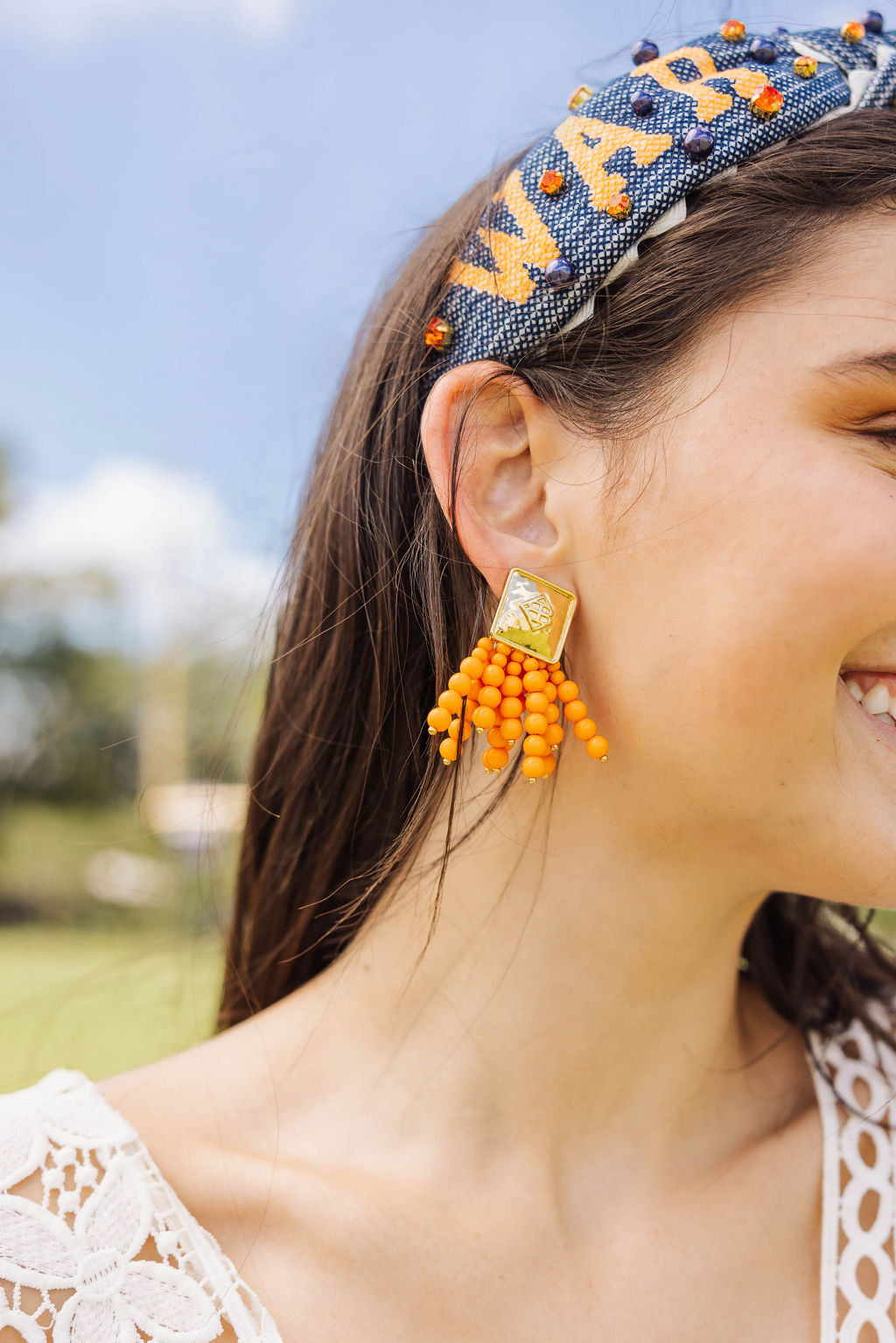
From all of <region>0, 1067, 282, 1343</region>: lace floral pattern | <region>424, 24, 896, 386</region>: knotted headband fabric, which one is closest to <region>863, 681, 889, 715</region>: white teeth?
<region>424, 24, 896, 386</region>: knotted headband fabric

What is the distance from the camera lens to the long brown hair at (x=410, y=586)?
1432mm

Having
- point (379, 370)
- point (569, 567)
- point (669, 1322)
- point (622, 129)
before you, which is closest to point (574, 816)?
point (569, 567)

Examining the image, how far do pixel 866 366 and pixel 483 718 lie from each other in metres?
0.67

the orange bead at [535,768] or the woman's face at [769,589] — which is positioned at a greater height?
the woman's face at [769,589]

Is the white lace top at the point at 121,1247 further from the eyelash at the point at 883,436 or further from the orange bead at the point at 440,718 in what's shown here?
the eyelash at the point at 883,436

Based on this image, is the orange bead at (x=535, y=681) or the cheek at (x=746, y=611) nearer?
the cheek at (x=746, y=611)

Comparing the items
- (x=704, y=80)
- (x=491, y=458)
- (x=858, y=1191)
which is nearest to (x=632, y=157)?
(x=704, y=80)

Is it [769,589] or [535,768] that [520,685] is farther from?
[769,589]

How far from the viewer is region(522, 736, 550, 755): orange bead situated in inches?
54.4

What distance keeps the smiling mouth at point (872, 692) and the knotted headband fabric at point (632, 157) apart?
2.16 feet

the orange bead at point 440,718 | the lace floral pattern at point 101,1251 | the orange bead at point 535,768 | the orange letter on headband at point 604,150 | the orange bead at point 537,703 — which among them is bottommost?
the lace floral pattern at point 101,1251

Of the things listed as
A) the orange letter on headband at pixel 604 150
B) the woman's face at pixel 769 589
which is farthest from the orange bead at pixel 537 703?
the orange letter on headband at pixel 604 150

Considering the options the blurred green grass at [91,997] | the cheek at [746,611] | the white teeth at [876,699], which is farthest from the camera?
the blurred green grass at [91,997]

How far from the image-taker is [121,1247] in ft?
4.48
